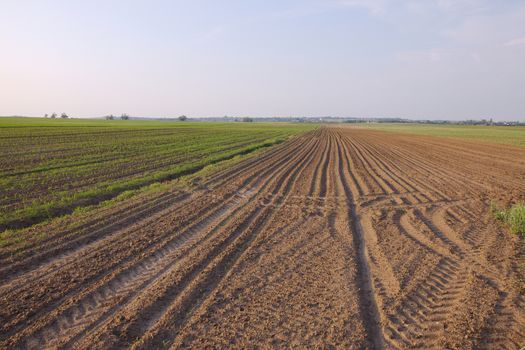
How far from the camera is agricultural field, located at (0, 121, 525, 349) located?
4.21 meters

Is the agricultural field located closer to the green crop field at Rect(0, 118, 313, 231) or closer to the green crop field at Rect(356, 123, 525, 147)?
the green crop field at Rect(0, 118, 313, 231)

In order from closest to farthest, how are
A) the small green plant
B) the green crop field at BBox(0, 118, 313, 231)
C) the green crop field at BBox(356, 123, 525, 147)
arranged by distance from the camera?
the small green plant → the green crop field at BBox(0, 118, 313, 231) → the green crop field at BBox(356, 123, 525, 147)

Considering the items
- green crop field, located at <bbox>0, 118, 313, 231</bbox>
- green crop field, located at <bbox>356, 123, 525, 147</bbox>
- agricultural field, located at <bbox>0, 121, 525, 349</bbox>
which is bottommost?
green crop field, located at <bbox>356, 123, 525, 147</bbox>

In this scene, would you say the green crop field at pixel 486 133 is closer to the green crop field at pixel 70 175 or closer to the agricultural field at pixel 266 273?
the agricultural field at pixel 266 273

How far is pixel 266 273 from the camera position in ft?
19.0

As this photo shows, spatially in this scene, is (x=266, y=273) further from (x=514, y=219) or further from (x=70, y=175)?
(x=70, y=175)

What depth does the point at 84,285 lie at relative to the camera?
532 cm

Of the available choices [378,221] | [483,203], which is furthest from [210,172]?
[483,203]

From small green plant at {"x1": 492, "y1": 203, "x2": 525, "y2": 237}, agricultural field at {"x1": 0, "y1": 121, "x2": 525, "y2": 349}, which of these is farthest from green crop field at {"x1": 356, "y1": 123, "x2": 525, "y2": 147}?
agricultural field at {"x1": 0, "y1": 121, "x2": 525, "y2": 349}

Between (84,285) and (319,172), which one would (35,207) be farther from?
(319,172)

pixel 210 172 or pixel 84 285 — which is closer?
pixel 84 285

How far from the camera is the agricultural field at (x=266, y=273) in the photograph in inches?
166

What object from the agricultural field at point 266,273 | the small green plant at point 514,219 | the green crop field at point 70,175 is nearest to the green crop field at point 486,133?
the small green plant at point 514,219

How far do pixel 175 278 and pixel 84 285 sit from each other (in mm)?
1332
